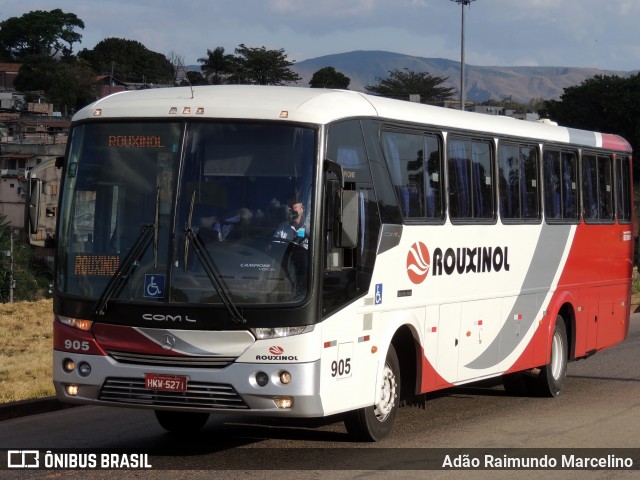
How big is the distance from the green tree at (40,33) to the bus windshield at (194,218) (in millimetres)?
150637

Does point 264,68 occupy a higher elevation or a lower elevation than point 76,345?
higher

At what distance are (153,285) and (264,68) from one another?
110 metres

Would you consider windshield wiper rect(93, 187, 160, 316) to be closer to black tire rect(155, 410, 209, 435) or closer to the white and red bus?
the white and red bus

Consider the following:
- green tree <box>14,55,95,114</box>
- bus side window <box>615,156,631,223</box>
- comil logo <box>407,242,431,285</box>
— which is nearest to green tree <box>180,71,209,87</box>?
comil logo <box>407,242,431,285</box>

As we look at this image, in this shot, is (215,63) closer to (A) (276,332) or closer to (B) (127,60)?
(B) (127,60)

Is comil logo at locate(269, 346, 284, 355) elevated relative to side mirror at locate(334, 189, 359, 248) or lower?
lower

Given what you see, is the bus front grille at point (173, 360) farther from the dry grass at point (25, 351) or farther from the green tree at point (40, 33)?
the green tree at point (40, 33)

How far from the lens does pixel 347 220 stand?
9578 mm

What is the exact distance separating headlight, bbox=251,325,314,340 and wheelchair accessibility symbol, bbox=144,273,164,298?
79cm

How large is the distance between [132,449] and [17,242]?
251 feet

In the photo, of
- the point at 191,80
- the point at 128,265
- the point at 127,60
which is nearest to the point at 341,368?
the point at 128,265

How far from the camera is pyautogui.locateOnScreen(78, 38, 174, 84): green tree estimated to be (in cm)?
14788

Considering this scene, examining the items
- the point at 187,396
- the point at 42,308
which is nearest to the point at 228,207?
the point at 187,396

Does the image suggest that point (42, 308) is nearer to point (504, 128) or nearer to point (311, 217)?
point (504, 128)
